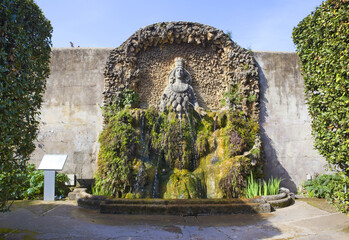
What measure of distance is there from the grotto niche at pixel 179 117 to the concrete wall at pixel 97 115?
0.45m

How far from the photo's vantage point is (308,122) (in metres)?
8.31

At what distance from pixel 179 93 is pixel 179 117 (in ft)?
3.18

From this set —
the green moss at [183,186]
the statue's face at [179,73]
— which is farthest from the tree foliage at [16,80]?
the statue's face at [179,73]

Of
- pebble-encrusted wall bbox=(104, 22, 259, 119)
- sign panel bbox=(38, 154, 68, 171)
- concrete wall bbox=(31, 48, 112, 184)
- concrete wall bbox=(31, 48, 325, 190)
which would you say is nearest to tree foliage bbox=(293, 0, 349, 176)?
pebble-encrusted wall bbox=(104, 22, 259, 119)

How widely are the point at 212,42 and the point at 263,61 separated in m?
1.75

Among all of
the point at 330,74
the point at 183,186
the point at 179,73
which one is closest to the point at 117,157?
the point at 183,186

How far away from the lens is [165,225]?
4.38 meters

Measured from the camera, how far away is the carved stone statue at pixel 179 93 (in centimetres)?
785

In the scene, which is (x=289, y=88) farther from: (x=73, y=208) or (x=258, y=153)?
(x=73, y=208)

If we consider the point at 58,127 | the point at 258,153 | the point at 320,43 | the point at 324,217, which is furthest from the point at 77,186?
the point at 320,43

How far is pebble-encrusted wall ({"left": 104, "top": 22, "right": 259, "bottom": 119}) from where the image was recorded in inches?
328

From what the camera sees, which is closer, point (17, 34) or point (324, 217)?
point (17, 34)

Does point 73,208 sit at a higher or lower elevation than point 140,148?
lower

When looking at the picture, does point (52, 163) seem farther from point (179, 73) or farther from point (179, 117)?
point (179, 73)
